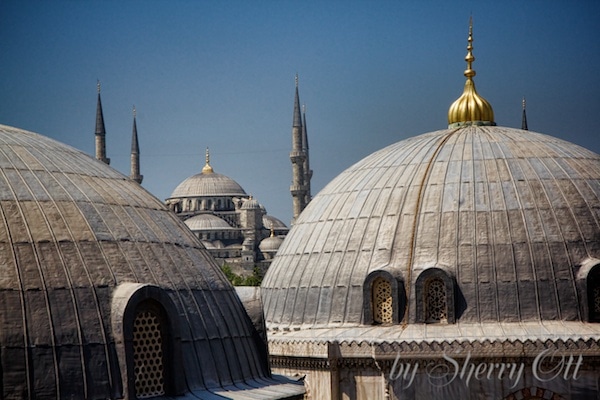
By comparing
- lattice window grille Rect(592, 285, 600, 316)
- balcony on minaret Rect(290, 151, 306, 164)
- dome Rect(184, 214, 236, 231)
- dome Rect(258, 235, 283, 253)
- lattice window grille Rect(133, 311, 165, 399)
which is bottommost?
lattice window grille Rect(133, 311, 165, 399)

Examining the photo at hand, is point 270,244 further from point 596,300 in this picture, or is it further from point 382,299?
point 596,300

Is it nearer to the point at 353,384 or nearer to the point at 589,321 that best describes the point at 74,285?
the point at 353,384

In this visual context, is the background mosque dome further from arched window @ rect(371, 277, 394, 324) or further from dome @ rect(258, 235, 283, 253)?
arched window @ rect(371, 277, 394, 324)

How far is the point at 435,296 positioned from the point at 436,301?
10 centimetres

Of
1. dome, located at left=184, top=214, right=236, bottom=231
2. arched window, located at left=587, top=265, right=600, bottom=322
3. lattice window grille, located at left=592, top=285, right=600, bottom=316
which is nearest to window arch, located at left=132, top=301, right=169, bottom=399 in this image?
arched window, located at left=587, top=265, right=600, bottom=322

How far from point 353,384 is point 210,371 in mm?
8571

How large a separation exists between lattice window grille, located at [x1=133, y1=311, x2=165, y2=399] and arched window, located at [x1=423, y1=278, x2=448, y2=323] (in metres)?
10.3

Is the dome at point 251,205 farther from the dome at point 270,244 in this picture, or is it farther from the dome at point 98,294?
the dome at point 98,294

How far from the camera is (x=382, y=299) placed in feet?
81.4

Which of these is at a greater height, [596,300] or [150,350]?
[596,300]

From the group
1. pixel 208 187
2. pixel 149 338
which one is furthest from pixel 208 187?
pixel 149 338

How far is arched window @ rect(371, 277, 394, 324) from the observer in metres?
24.6

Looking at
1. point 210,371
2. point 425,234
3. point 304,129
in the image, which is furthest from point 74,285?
point 304,129

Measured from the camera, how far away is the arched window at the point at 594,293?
78.5 ft
